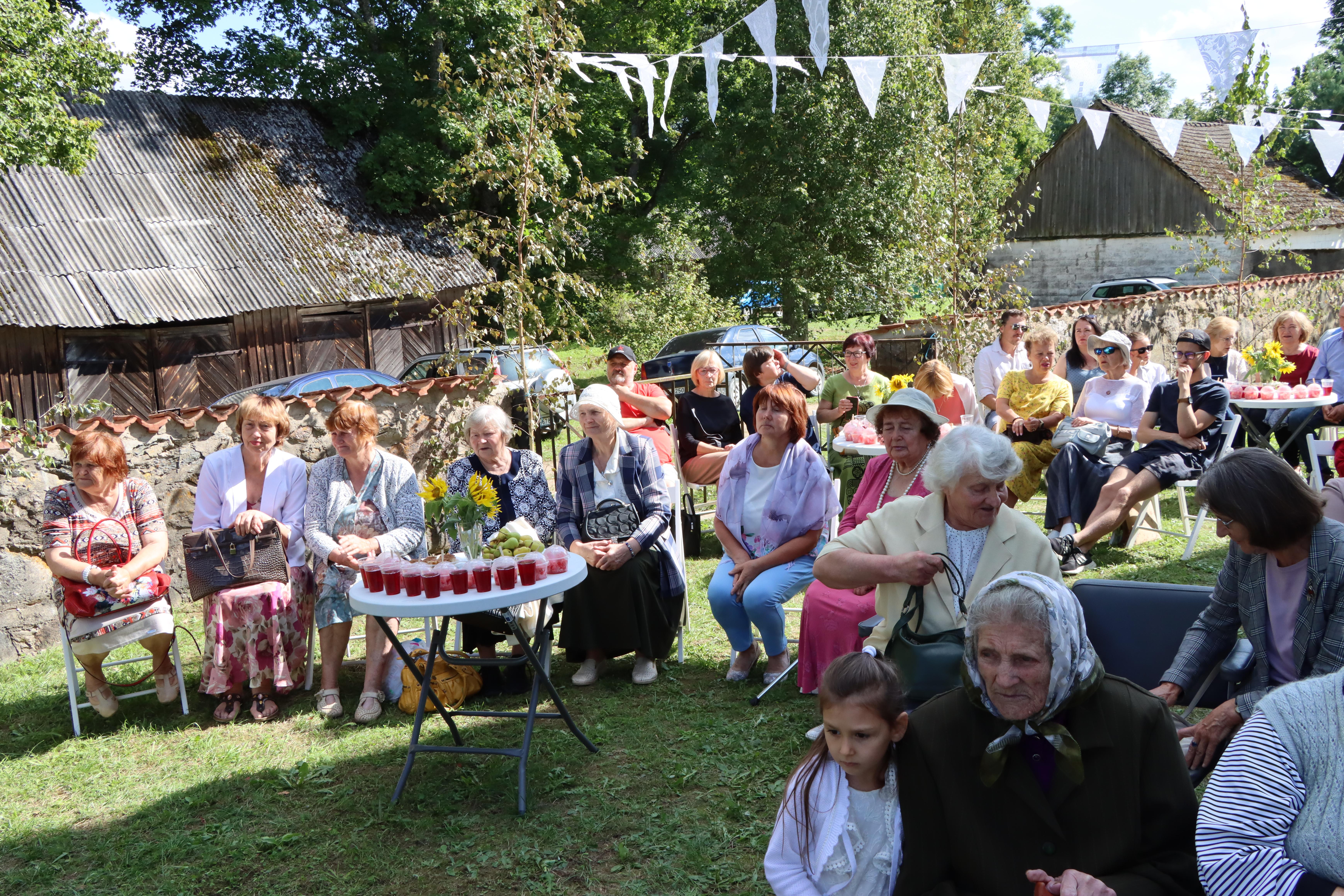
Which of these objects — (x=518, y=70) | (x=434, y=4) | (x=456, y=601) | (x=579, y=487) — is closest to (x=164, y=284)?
(x=434, y=4)

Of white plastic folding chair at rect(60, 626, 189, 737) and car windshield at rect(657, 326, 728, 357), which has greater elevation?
car windshield at rect(657, 326, 728, 357)

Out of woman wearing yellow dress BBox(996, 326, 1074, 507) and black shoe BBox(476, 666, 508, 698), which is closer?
black shoe BBox(476, 666, 508, 698)

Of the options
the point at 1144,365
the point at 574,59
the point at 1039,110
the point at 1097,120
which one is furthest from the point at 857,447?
the point at 1097,120

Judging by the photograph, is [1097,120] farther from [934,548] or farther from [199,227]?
[199,227]

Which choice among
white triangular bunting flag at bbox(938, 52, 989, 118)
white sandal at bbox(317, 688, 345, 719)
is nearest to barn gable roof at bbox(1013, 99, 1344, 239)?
white triangular bunting flag at bbox(938, 52, 989, 118)

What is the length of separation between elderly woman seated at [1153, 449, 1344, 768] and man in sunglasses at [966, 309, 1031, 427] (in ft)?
16.0

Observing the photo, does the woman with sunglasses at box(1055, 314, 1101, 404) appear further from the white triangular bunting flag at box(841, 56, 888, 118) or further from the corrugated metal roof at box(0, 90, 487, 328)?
the corrugated metal roof at box(0, 90, 487, 328)

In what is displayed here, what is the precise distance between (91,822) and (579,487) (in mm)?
2439

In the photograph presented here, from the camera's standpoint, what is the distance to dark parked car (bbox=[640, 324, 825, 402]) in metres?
15.1

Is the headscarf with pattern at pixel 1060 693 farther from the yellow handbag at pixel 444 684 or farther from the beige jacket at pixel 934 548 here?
the yellow handbag at pixel 444 684

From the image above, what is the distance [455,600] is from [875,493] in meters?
1.78

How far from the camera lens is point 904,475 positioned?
4.09 meters

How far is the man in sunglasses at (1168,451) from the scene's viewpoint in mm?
5902

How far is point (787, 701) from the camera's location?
4.46 m
